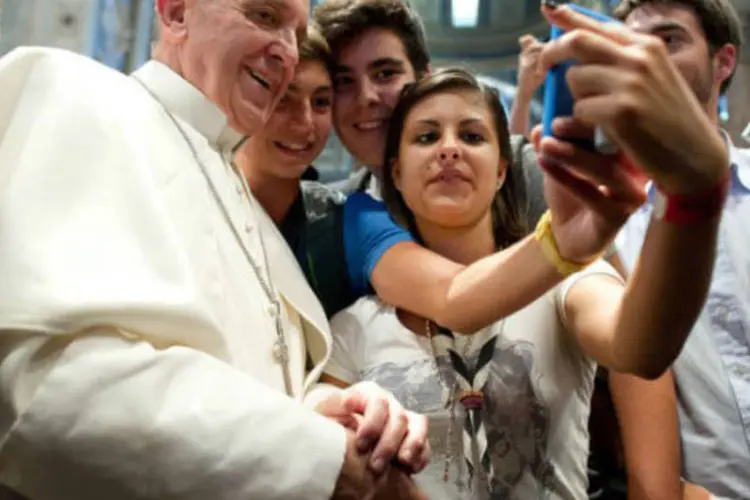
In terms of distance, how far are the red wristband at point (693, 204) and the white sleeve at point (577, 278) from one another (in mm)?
436

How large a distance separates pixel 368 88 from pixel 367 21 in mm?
168

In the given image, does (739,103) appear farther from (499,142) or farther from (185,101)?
(185,101)

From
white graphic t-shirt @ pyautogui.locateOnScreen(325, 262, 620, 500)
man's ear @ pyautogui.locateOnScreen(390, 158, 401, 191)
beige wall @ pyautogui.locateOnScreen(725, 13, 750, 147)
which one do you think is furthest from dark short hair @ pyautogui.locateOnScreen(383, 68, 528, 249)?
beige wall @ pyautogui.locateOnScreen(725, 13, 750, 147)

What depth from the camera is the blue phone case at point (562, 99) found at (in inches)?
34.1

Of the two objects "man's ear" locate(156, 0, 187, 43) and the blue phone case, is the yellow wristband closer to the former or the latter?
the blue phone case

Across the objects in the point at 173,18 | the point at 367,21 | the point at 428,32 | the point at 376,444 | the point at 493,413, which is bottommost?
the point at 493,413

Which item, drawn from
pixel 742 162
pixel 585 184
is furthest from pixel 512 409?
pixel 742 162

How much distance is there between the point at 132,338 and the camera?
2.96 feet

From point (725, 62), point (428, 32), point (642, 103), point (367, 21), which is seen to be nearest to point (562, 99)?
point (642, 103)

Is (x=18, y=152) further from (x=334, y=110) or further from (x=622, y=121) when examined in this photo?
(x=334, y=110)

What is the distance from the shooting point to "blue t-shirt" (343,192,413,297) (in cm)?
150

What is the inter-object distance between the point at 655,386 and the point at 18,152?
1.17m

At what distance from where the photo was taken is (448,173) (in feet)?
4.90

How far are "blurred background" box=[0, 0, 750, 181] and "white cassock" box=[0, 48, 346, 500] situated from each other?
1279mm
